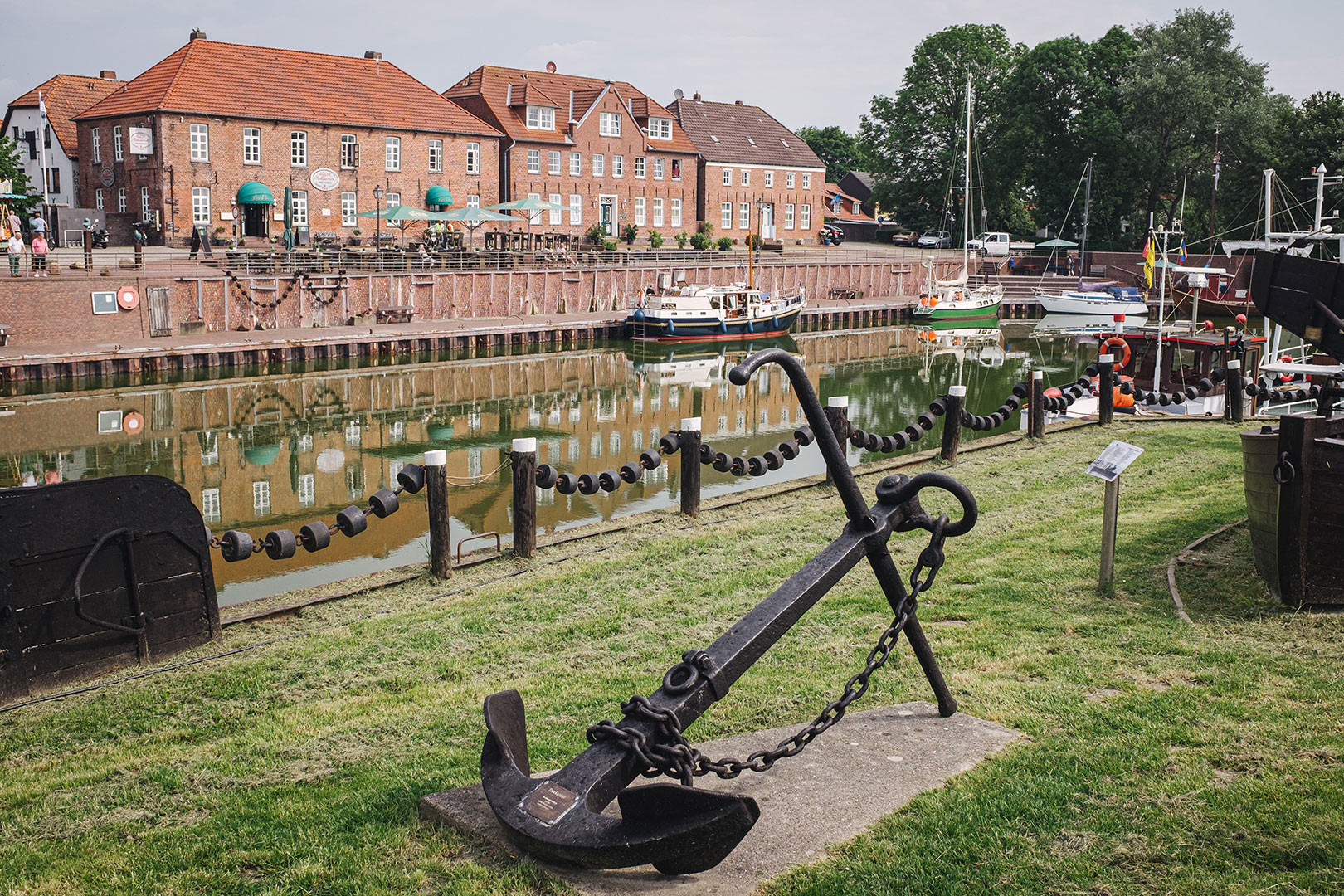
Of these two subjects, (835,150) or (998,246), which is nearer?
(998,246)

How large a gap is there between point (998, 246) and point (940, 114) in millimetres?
9738

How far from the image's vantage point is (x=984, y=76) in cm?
7038

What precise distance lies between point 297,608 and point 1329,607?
7.28 m

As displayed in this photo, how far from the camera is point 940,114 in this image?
70188 millimetres

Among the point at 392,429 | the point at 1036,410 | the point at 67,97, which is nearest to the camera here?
the point at 1036,410

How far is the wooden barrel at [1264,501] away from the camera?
714 cm

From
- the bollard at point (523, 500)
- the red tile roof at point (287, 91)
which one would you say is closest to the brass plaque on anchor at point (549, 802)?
the bollard at point (523, 500)

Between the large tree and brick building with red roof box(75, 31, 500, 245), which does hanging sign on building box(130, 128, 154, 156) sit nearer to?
brick building with red roof box(75, 31, 500, 245)

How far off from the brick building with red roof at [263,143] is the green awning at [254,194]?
0.05 m

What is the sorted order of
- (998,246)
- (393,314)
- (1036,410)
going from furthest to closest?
(998,246) < (393,314) < (1036,410)

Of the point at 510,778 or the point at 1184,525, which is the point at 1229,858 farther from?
the point at 1184,525

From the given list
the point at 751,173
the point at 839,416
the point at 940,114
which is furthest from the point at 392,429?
the point at 940,114

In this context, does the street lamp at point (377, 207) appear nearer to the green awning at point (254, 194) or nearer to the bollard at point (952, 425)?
the green awning at point (254, 194)

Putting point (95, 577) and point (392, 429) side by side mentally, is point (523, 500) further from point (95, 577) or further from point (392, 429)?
point (392, 429)
